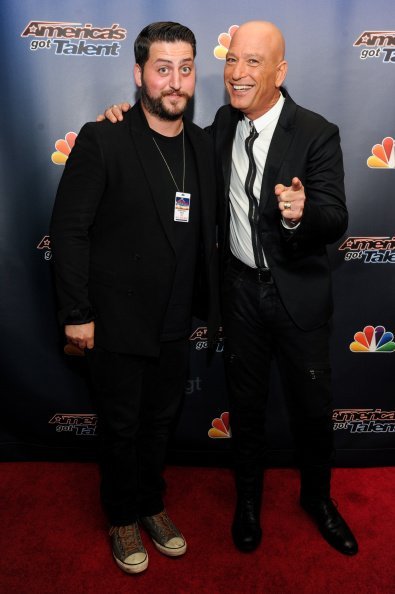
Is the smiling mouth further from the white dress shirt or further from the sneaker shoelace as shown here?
the sneaker shoelace

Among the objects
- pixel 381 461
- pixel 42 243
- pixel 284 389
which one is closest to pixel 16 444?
pixel 42 243

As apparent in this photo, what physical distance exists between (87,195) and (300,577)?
5.94 feet

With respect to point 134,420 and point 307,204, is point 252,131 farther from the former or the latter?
point 134,420

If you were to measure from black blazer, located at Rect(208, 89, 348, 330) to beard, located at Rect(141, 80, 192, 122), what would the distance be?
0.33 metres

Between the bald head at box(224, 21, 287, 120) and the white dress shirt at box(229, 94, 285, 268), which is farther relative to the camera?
the white dress shirt at box(229, 94, 285, 268)

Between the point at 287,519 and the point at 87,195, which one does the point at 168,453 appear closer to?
the point at 287,519

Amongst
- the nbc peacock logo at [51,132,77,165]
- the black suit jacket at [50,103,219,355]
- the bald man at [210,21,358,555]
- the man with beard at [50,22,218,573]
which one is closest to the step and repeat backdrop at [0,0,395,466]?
the nbc peacock logo at [51,132,77,165]

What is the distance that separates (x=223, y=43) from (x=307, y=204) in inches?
43.4

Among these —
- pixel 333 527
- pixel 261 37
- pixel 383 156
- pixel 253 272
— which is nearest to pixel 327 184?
pixel 253 272

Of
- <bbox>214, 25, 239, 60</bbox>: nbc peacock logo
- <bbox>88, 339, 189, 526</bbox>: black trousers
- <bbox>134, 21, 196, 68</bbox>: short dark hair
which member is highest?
<bbox>214, 25, 239, 60</bbox>: nbc peacock logo

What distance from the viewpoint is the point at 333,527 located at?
8.40 ft

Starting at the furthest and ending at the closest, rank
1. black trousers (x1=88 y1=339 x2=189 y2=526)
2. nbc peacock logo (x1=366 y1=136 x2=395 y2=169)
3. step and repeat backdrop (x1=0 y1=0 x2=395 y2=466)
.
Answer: nbc peacock logo (x1=366 y1=136 x2=395 y2=169) < step and repeat backdrop (x1=0 y1=0 x2=395 y2=466) < black trousers (x1=88 y1=339 x2=189 y2=526)

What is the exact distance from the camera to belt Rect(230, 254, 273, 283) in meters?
2.33

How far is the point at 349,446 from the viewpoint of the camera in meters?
3.20
